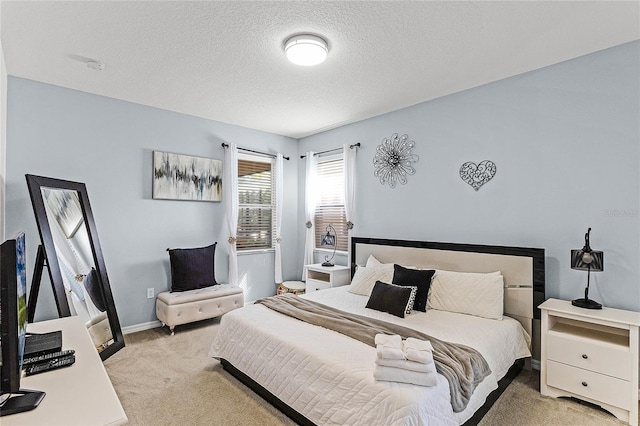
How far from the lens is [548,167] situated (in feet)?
9.51

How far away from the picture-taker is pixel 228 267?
4.64m

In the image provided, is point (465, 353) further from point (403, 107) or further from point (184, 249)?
point (184, 249)

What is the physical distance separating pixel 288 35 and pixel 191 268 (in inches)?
113

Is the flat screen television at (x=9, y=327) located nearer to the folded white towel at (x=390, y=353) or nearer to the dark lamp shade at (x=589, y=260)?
the folded white towel at (x=390, y=353)

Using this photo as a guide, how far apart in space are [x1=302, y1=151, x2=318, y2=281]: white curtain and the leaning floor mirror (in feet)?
8.76

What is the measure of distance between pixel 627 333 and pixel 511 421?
1072mm

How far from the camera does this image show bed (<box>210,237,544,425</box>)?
69.0 inches

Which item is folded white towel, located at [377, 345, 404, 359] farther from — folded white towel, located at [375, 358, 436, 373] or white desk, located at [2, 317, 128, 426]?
white desk, located at [2, 317, 128, 426]

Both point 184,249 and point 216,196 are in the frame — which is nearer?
point 184,249

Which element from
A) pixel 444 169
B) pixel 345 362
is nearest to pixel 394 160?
pixel 444 169

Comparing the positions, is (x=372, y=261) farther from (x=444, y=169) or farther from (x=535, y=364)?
(x=535, y=364)

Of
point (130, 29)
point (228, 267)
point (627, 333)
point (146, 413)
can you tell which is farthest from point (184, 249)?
point (627, 333)

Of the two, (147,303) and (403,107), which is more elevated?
(403,107)

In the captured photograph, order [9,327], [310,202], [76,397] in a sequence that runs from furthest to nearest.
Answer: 1. [310,202]
2. [76,397]
3. [9,327]
